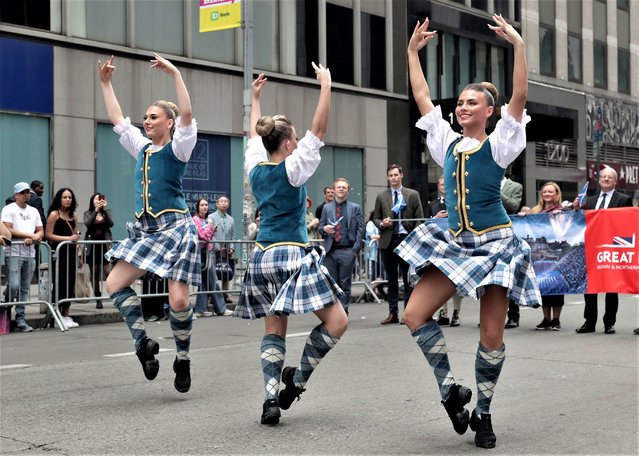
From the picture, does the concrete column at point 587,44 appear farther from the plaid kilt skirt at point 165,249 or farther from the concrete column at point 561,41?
the plaid kilt skirt at point 165,249

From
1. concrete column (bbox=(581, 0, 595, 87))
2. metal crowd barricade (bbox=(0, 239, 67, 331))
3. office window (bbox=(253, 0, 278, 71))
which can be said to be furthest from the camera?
concrete column (bbox=(581, 0, 595, 87))

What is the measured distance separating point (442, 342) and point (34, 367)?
4.66 metres

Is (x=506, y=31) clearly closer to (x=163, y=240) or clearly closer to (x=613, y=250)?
(x=163, y=240)

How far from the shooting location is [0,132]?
58.4ft

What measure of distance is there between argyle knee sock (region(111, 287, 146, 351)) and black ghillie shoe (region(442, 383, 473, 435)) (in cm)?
247

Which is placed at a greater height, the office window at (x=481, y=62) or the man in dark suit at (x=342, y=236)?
the office window at (x=481, y=62)

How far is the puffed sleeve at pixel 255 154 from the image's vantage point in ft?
18.6

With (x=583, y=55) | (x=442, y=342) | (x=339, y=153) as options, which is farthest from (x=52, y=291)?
(x=583, y=55)

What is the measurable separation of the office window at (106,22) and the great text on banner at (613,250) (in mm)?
12162

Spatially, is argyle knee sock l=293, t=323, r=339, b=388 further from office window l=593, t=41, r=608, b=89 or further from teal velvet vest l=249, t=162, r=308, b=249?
office window l=593, t=41, r=608, b=89

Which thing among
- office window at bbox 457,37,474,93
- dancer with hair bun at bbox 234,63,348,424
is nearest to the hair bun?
dancer with hair bun at bbox 234,63,348,424

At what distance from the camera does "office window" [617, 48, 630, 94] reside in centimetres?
4178

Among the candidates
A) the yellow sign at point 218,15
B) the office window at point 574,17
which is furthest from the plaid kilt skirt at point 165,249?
the office window at point 574,17

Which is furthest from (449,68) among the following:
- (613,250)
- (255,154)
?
Result: (255,154)
